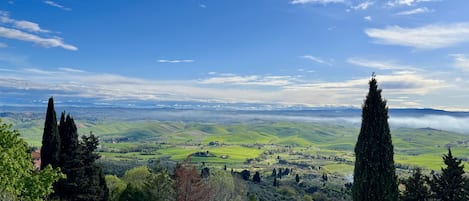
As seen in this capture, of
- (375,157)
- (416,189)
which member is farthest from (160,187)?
(416,189)

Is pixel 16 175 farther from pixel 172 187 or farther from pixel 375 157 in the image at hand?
pixel 172 187

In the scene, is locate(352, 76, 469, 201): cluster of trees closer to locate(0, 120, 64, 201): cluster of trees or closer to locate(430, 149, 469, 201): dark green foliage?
locate(430, 149, 469, 201): dark green foliage

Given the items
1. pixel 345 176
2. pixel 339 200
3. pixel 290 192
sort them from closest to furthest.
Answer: pixel 339 200
pixel 290 192
pixel 345 176

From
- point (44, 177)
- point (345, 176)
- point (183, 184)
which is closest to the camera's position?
point (44, 177)

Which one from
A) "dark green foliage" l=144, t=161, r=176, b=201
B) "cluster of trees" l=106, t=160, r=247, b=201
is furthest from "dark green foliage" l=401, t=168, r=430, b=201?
"dark green foliage" l=144, t=161, r=176, b=201

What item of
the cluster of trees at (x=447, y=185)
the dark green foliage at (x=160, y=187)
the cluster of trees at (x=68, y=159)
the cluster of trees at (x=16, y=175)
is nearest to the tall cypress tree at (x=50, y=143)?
the cluster of trees at (x=68, y=159)

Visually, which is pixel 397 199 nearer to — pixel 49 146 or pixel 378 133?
pixel 378 133

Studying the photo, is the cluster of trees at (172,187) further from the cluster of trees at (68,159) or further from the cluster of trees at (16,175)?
the cluster of trees at (16,175)

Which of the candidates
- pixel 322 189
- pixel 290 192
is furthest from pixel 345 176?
pixel 290 192

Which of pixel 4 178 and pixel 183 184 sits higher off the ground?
pixel 4 178
